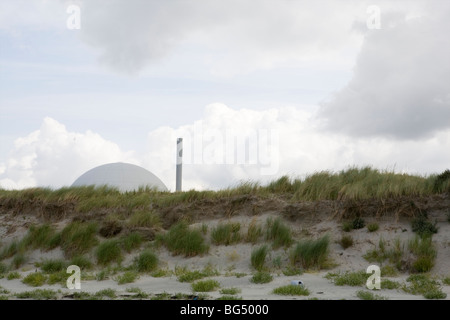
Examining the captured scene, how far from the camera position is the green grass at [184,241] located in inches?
672

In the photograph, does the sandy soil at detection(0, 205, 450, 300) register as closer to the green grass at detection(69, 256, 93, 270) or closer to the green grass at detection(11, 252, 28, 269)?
the green grass at detection(11, 252, 28, 269)

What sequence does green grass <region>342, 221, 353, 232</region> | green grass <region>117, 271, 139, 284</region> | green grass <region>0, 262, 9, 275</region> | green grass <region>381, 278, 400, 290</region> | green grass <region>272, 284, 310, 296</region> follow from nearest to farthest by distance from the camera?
1. green grass <region>272, 284, 310, 296</region>
2. green grass <region>381, 278, 400, 290</region>
3. green grass <region>117, 271, 139, 284</region>
4. green grass <region>342, 221, 353, 232</region>
5. green grass <region>0, 262, 9, 275</region>

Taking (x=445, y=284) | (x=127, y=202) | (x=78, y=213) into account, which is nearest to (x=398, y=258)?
(x=445, y=284)

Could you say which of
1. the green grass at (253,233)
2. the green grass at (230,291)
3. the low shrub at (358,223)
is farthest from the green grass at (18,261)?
the low shrub at (358,223)

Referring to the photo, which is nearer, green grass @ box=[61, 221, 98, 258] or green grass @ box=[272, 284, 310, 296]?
green grass @ box=[272, 284, 310, 296]

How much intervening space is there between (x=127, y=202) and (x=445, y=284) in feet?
43.6

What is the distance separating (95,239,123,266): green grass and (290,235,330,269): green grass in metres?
6.31

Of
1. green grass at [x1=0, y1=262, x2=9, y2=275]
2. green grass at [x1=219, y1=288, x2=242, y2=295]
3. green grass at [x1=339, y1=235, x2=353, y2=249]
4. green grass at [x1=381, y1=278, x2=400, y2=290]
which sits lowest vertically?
green grass at [x1=0, y1=262, x2=9, y2=275]

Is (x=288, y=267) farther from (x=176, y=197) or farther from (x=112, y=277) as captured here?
(x=176, y=197)

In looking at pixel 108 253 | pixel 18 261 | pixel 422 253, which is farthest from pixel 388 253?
pixel 18 261

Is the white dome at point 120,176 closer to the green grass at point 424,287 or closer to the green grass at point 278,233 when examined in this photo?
the green grass at point 278,233

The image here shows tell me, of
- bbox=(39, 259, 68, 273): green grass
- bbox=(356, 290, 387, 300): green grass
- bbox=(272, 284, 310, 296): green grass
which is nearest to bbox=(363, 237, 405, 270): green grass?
bbox=(356, 290, 387, 300): green grass

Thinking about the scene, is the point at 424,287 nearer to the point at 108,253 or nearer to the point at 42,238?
the point at 108,253

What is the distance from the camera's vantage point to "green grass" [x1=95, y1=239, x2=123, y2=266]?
57.0 ft
